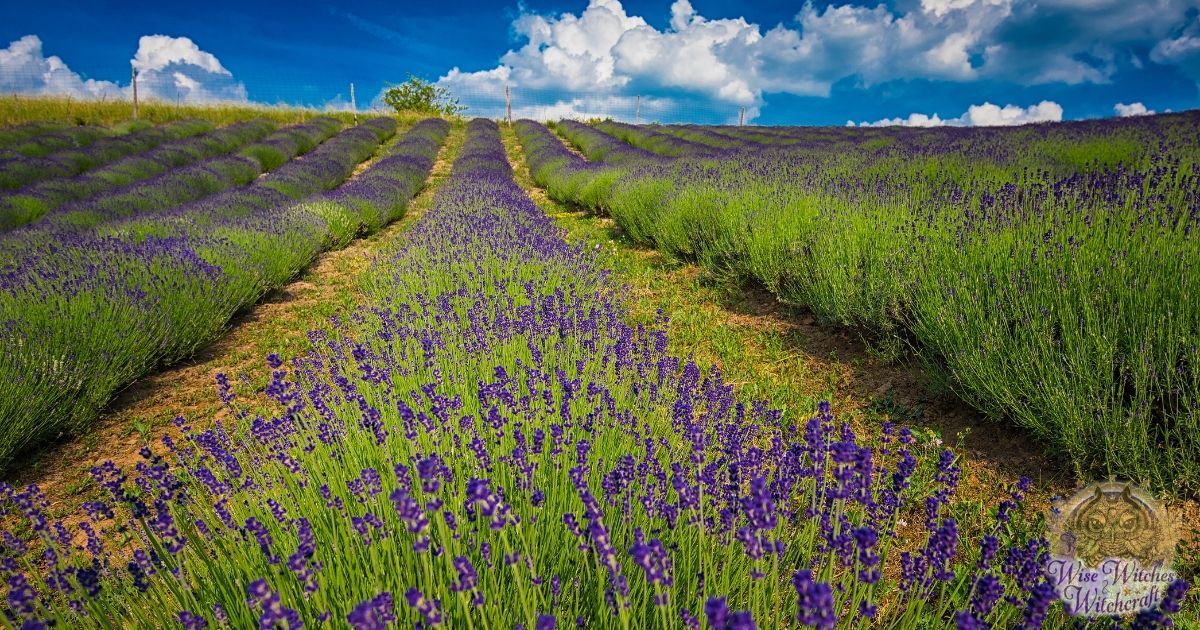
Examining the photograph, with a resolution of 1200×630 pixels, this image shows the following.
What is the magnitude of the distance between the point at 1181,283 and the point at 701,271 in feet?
11.8

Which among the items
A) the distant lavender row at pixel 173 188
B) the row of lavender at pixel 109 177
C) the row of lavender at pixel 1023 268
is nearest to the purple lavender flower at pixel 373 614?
the row of lavender at pixel 1023 268

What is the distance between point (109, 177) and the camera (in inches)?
382

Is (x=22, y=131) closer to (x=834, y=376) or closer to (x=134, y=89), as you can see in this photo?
(x=134, y=89)

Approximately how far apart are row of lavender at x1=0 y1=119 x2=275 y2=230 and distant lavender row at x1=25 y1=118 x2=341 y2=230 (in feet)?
1.35

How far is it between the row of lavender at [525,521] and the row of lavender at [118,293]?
2.88 feet

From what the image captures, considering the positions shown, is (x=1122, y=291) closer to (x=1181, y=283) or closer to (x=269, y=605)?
(x=1181, y=283)

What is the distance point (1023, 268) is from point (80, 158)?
15.6m

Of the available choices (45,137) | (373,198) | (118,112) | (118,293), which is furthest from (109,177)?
(118,112)

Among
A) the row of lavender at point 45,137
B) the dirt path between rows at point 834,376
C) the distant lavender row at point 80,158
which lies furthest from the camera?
the row of lavender at point 45,137

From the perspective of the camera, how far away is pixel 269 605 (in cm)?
83

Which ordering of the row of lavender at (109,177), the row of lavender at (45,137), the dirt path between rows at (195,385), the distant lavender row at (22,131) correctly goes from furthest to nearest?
the distant lavender row at (22,131) < the row of lavender at (45,137) < the row of lavender at (109,177) < the dirt path between rows at (195,385)

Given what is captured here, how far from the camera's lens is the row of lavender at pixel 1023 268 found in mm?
2180

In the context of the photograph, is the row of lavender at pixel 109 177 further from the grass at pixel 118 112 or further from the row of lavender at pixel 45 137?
the grass at pixel 118 112

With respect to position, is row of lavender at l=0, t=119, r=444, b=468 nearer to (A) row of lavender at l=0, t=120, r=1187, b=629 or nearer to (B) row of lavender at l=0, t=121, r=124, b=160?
(A) row of lavender at l=0, t=120, r=1187, b=629
